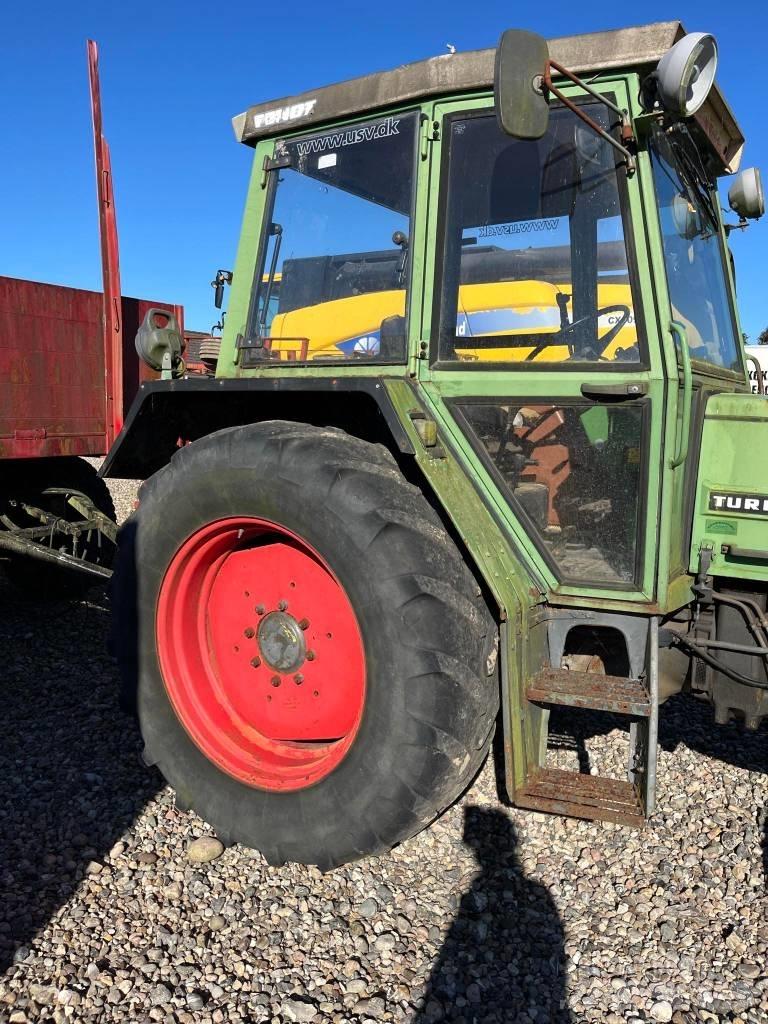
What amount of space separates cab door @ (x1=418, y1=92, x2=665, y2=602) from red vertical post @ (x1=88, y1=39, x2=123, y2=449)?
2.23m

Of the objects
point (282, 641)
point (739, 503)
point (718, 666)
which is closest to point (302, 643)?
point (282, 641)

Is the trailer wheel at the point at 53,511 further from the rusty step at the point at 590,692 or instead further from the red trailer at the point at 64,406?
the rusty step at the point at 590,692

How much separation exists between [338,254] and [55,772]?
2.19m

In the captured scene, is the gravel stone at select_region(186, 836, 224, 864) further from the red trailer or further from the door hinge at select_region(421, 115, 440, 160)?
the door hinge at select_region(421, 115, 440, 160)

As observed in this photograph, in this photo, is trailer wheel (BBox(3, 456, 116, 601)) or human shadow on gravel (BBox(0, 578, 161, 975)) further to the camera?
trailer wheel (BBox(3, 456, 116, 601))

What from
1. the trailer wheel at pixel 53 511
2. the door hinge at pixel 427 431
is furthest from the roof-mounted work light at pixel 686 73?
the trailer wheel at pixel 53 511

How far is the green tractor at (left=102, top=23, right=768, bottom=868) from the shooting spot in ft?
7.68

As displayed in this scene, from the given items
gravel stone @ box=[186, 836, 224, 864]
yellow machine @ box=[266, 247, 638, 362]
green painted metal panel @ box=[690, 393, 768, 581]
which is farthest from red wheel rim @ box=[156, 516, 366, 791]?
green painted metal panel @ box=[690, 393, 768, 581]

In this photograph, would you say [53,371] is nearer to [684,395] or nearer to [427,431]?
[427,431]

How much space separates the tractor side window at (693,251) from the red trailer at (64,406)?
2.76m

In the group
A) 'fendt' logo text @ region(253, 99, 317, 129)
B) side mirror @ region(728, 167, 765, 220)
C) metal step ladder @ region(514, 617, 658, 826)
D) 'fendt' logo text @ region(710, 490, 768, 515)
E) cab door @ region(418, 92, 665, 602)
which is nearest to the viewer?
metal step ladder @ region(514, 617, 658, 826)

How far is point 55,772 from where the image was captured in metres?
3.11

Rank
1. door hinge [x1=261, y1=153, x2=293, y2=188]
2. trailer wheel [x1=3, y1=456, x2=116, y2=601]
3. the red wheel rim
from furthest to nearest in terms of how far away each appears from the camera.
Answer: trailer wheel [x1=3, y1=456, x2=116, y2=601]
door hinge [x1=261, y1=153, x2=293, y2=188]
the red wheel rim

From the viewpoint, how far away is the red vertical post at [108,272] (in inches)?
161
